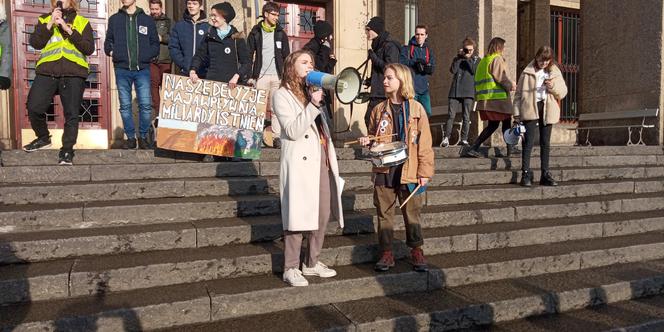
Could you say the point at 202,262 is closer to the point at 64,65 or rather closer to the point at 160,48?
the point at 64,65

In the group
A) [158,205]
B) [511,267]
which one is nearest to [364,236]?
[511,267]

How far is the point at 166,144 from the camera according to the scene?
5.86 metres

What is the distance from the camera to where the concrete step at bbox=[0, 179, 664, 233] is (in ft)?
Answer: 14.0

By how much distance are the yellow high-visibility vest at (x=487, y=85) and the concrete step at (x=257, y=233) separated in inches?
87.0

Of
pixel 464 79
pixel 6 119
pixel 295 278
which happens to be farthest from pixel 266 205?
pixel 6 119

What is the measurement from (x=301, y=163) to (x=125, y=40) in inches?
154

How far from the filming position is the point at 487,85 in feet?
23.9

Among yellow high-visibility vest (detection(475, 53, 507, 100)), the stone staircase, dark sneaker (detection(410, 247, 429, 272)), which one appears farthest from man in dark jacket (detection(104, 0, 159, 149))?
yellow high-visibility vest (detection(475, 53, 507, 100))

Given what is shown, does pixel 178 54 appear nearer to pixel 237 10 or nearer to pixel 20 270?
pixel 237 10

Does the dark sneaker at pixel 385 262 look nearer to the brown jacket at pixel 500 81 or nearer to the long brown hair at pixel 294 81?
the long brown hair at pixel 294 81

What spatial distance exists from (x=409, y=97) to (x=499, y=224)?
212 centimetres

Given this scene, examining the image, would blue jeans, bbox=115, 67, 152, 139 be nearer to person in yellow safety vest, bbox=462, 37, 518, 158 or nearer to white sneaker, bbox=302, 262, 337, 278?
white sneaker, bbox=302, 262, 337, 278

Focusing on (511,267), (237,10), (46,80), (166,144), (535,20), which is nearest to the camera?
(511,267)

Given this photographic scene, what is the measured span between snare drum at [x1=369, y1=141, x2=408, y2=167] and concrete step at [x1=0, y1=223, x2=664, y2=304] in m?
0.95
